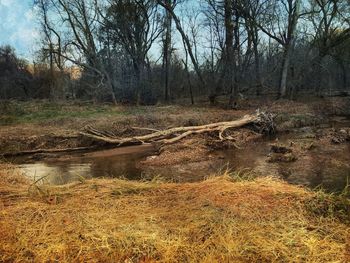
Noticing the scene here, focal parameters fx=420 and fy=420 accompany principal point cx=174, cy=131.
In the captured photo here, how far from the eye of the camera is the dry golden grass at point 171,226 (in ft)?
13.1

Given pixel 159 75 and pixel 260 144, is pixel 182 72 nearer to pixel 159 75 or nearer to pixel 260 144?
pixel 159 75

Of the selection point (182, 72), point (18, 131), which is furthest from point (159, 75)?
point (18, 131)

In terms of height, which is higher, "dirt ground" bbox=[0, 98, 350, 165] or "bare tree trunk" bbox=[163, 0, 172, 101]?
"bare tree trunk" bbox=[163, 0, 172, 101]

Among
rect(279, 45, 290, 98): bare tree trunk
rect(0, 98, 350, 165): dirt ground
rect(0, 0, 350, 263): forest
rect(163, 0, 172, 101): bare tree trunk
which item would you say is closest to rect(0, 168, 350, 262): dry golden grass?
rect(0, 0, 350, 263): forest

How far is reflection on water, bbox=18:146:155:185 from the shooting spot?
11914 millimetres

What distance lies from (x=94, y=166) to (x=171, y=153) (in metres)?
2.60

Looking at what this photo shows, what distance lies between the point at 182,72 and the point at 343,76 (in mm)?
14725

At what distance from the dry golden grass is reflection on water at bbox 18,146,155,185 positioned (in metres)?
5.85

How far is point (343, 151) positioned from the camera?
45.1 ft

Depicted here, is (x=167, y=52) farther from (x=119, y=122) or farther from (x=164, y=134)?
(x=164, y=134)

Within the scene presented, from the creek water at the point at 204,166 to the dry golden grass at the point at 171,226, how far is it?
153 inches

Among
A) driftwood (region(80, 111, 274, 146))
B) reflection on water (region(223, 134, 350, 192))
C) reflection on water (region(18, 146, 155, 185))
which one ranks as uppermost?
driftwood (region(80, 111, 274, 146))

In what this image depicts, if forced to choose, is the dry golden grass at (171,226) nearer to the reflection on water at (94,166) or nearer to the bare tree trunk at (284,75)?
the reflection on water at (94,166)

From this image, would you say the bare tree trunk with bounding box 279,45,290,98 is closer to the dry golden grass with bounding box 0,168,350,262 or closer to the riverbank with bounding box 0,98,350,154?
the riverbank with bounding box 0,98,350,154
